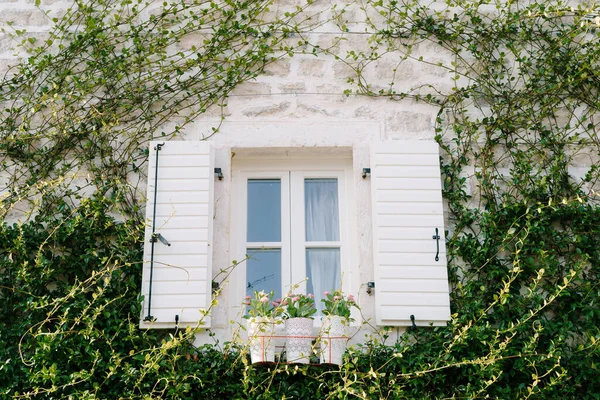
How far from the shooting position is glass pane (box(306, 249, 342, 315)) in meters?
5.16

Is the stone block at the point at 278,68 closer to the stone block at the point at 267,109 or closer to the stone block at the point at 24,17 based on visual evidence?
the stone block at the point at 267,109

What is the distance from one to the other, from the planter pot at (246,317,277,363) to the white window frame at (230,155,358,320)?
16.9 inches

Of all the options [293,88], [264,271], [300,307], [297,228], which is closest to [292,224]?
[297,228]

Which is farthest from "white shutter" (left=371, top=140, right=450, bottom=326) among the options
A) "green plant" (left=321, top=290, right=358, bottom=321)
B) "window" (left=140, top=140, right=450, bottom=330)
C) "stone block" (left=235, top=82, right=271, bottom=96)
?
"stone block" (left=235, top=82, right=271, bottom=96)

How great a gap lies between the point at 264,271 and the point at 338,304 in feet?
2.17

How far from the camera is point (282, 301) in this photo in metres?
4.70

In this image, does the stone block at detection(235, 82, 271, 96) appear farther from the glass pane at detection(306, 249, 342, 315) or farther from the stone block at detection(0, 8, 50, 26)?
the stone block at detection(0, 8, 50, 26)

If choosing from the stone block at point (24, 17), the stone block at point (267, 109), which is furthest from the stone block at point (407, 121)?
the stone block at point (24, 17)

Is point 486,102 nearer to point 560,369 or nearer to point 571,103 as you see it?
point 571,103

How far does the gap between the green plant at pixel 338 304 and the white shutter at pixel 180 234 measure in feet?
2.10

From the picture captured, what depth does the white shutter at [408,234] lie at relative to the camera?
4.84 meters

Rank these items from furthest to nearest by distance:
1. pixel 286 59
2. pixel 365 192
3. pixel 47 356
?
pixel 286 59 → pixel 365 192 → pixel 47 356

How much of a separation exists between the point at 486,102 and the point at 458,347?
1.56m

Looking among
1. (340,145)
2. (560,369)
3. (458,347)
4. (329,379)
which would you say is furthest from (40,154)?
(560,369)
